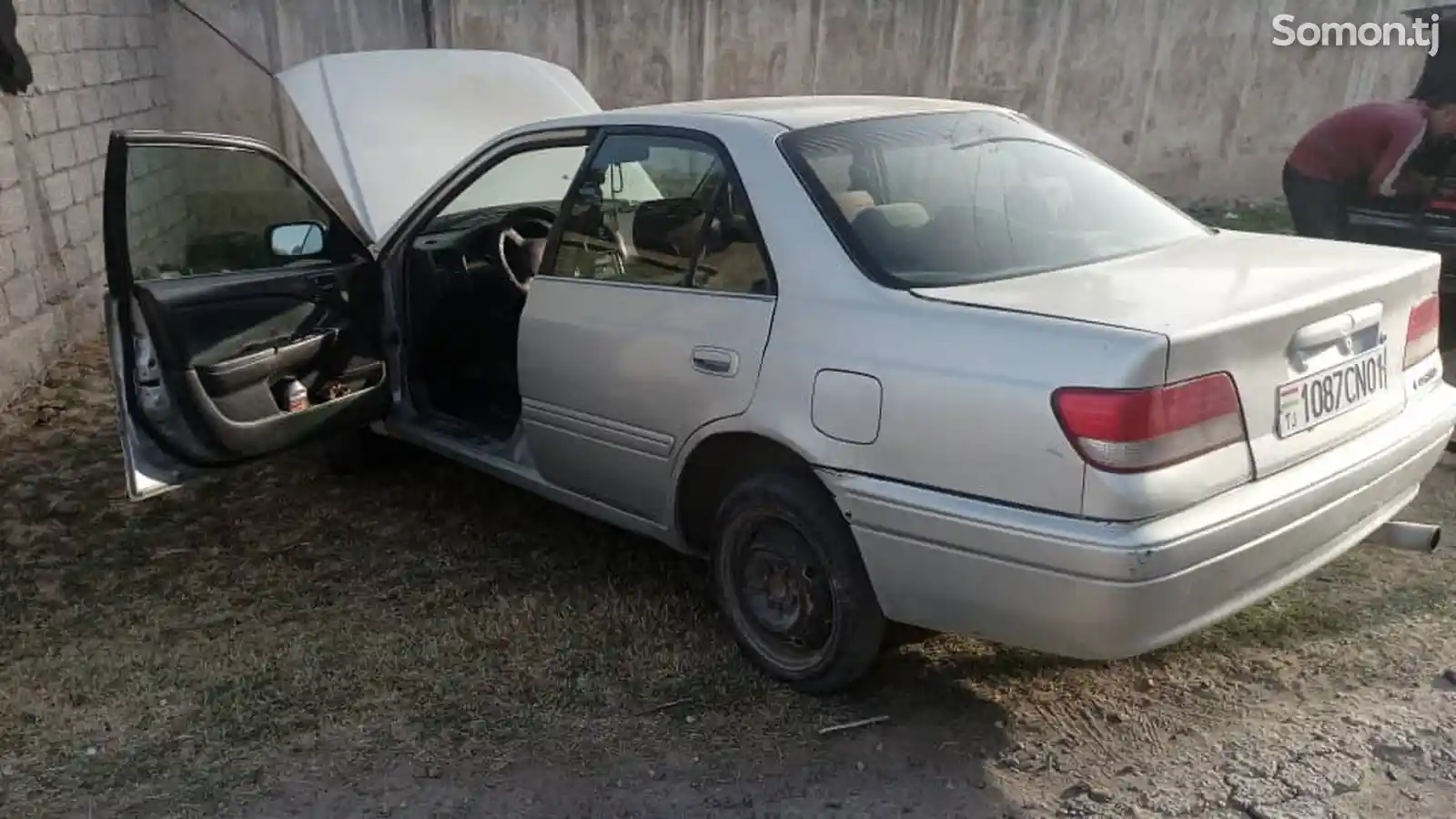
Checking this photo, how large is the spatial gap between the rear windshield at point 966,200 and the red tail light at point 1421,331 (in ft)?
1.97

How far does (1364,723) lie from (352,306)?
340cm

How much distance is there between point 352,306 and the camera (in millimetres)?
4086

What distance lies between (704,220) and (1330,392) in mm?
1638

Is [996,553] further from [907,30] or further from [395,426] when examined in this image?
[907,30]

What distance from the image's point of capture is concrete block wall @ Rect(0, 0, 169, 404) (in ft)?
18.6

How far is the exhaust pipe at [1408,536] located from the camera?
308cm

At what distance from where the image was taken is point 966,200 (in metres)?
3.08

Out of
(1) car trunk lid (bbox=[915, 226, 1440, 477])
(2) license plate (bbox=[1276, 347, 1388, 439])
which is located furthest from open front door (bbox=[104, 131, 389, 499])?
(2) license plate (bbox=[1276, 347, 1388, 439])

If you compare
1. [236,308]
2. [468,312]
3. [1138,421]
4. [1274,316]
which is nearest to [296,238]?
[236,308]

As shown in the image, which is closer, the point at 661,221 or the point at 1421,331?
the point at 1421,331

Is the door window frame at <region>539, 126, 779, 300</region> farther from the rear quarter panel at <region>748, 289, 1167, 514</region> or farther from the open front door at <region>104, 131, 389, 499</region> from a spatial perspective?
the open front door at <region>104, 131, 389, 499</region>

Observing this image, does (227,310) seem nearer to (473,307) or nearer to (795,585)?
(473,307)

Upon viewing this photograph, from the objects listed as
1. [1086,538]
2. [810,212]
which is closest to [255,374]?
[810,212]

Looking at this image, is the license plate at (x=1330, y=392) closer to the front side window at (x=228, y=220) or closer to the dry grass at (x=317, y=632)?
the dry grass at (x=317, y=632)
